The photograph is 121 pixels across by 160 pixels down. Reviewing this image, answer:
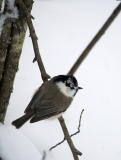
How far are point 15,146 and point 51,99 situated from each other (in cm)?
32

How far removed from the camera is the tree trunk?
6.93 ft

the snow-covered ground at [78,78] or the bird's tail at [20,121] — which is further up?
the bird's tail at [20,121]

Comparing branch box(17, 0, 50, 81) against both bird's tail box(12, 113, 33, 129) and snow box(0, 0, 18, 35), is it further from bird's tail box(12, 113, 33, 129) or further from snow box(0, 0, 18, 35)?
bird's tail box(12, 113, 33, 129)

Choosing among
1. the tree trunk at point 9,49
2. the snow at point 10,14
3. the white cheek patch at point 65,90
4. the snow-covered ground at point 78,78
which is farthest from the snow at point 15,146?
the snow at point 10,14

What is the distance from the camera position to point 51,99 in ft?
7.55

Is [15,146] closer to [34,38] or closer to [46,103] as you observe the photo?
[46,103]

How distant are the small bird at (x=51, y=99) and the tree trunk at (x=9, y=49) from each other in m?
0.18

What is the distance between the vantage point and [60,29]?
10.9ft

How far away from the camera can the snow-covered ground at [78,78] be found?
8.61ft

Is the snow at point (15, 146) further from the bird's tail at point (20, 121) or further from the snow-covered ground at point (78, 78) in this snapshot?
the bird's tail at point (20, 121)

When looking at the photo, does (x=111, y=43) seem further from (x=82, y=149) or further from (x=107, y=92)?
(x=82, y=149)

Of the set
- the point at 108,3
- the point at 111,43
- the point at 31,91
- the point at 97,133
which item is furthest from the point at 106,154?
the point at 108,3

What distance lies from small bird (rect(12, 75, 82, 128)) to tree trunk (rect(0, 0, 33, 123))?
0.18 meters

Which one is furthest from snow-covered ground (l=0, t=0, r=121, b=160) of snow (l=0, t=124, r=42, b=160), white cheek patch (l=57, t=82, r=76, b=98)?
white cheek patch (l=57, t=82, r=76, b=98)
